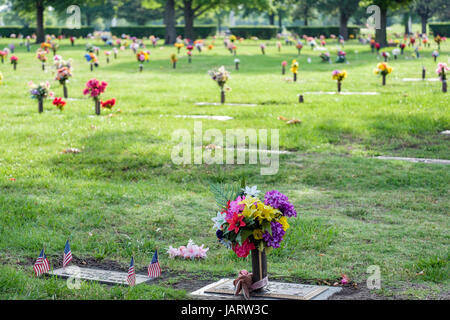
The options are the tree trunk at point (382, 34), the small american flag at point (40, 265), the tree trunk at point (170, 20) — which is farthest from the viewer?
the tree trunk at point (170, 20)

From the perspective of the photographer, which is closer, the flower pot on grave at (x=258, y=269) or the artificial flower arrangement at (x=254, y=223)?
the artificial flower arrangement at (x=254, y=223)

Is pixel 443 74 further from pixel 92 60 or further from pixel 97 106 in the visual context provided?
pixel 92 60

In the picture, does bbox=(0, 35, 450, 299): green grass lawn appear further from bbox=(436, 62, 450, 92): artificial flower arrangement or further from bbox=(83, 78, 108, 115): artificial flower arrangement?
bbox=(83, 78, 108, 115): artificial flower arrangement

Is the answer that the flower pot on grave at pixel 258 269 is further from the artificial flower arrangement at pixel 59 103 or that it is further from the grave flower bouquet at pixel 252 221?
the artificial flower arrangement at pixel 59 103

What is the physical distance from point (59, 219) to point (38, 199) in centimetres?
97

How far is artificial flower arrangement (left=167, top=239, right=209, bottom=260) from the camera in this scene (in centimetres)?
652

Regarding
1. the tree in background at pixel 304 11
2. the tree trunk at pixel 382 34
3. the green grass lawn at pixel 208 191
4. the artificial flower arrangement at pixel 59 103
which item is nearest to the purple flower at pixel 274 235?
the green grass lawn at pixel 208 191

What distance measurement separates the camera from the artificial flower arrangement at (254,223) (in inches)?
199

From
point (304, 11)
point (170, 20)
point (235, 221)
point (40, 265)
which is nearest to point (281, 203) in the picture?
point (235, 221)

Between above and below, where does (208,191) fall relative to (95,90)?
below

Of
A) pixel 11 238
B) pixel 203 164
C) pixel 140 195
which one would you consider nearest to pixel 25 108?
pixel 203 164

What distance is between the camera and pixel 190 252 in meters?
6.53

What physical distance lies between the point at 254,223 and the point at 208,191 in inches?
172

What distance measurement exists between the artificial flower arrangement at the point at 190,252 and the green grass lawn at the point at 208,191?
10 cm
